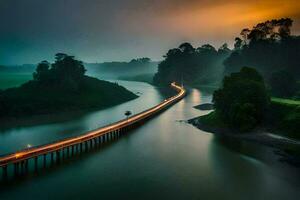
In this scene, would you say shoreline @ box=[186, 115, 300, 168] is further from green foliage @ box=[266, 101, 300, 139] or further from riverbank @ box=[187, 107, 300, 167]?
green foliage @ box=[266, 101, 300, 139]

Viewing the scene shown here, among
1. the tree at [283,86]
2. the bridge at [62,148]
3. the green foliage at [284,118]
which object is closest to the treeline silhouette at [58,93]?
the bridge at [62,148]

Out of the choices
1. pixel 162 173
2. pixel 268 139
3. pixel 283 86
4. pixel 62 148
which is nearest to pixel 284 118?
pixel 268 139

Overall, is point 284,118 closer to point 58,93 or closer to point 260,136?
point 260,136

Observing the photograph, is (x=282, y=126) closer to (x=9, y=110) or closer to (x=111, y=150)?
(x=111, y=150)

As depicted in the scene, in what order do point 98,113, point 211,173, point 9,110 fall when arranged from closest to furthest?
point 211,173, point 9,110, point 98,113

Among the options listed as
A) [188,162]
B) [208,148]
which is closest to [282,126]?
[208,148]
